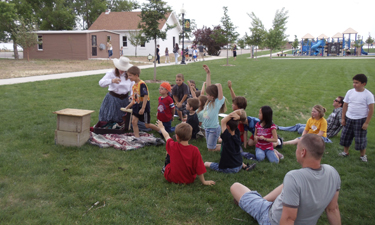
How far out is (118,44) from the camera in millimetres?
34531

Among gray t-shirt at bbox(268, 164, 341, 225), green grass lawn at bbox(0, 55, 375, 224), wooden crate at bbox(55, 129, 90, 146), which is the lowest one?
green grass lawn at bbox(0, 55, 375, 224)

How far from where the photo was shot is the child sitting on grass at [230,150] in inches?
166

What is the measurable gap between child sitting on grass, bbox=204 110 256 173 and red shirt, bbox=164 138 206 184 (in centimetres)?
57

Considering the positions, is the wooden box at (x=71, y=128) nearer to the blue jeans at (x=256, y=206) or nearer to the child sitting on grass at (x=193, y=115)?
the child sitting on grass at (x=193, y=115)

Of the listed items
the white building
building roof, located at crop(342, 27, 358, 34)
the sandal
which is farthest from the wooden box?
building roof, located at crop(342, 27, 358, 34)

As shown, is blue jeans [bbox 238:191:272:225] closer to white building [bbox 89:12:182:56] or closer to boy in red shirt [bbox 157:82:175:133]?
boy in red shirt [bbox 157:82:175:133]

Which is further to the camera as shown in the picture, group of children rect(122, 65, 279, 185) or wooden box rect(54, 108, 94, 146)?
wooden box rect(54, 108, 94, 146)

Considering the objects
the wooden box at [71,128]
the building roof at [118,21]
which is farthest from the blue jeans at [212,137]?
the building roof at [118,21]

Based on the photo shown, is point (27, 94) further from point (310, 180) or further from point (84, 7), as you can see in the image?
point (84, 7)

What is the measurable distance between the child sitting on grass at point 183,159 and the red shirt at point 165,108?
2250 millimetres

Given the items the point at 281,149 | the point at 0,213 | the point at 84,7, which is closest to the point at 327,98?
the point at 281,149

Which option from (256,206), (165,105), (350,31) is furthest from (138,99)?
(350,31)

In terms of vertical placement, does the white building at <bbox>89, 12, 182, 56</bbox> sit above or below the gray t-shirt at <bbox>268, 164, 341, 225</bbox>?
above

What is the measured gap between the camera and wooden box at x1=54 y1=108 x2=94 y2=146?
514cm
